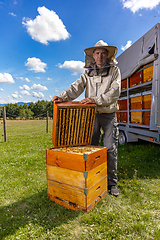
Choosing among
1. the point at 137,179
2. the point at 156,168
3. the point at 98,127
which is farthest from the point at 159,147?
the point at 98,127

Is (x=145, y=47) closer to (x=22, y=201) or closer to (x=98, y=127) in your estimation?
(x=98, y=127)

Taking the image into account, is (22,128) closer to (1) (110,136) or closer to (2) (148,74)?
(2) (148,74)

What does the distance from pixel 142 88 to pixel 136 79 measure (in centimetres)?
39

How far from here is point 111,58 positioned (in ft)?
10.3

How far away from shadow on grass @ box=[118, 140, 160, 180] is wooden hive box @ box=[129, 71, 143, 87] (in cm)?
260

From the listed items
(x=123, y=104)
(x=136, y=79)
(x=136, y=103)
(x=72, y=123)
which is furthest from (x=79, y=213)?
(x=123, y=104)

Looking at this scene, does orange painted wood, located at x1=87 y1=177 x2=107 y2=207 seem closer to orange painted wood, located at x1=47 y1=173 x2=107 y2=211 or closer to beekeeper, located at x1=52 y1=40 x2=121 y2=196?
orange painted wood, located at x1=47 y1=173 x2=107 y2=211

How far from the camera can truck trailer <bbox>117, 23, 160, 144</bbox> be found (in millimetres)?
4387

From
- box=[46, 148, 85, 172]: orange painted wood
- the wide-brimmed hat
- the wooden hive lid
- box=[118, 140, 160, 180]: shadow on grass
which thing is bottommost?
box=[118, 140, 160, 180]: shadow on grass

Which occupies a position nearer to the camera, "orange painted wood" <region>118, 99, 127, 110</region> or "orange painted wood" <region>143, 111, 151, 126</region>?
"orange painted wood" <region>143, 111, 151, 126</region>

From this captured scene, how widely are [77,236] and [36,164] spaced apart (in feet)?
10.9

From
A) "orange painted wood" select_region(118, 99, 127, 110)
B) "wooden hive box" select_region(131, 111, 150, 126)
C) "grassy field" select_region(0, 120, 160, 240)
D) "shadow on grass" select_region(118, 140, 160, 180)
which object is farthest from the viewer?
"orange painted wood" select_region(118, 99, 127, 110)

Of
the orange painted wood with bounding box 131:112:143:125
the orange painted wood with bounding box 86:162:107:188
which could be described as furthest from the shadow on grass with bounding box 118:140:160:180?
the orange painted wood with bounding box 86:162:107:188

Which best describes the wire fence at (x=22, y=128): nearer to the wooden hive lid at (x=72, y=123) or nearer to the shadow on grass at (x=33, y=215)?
the shadow on grass at (x=33, y=215)
